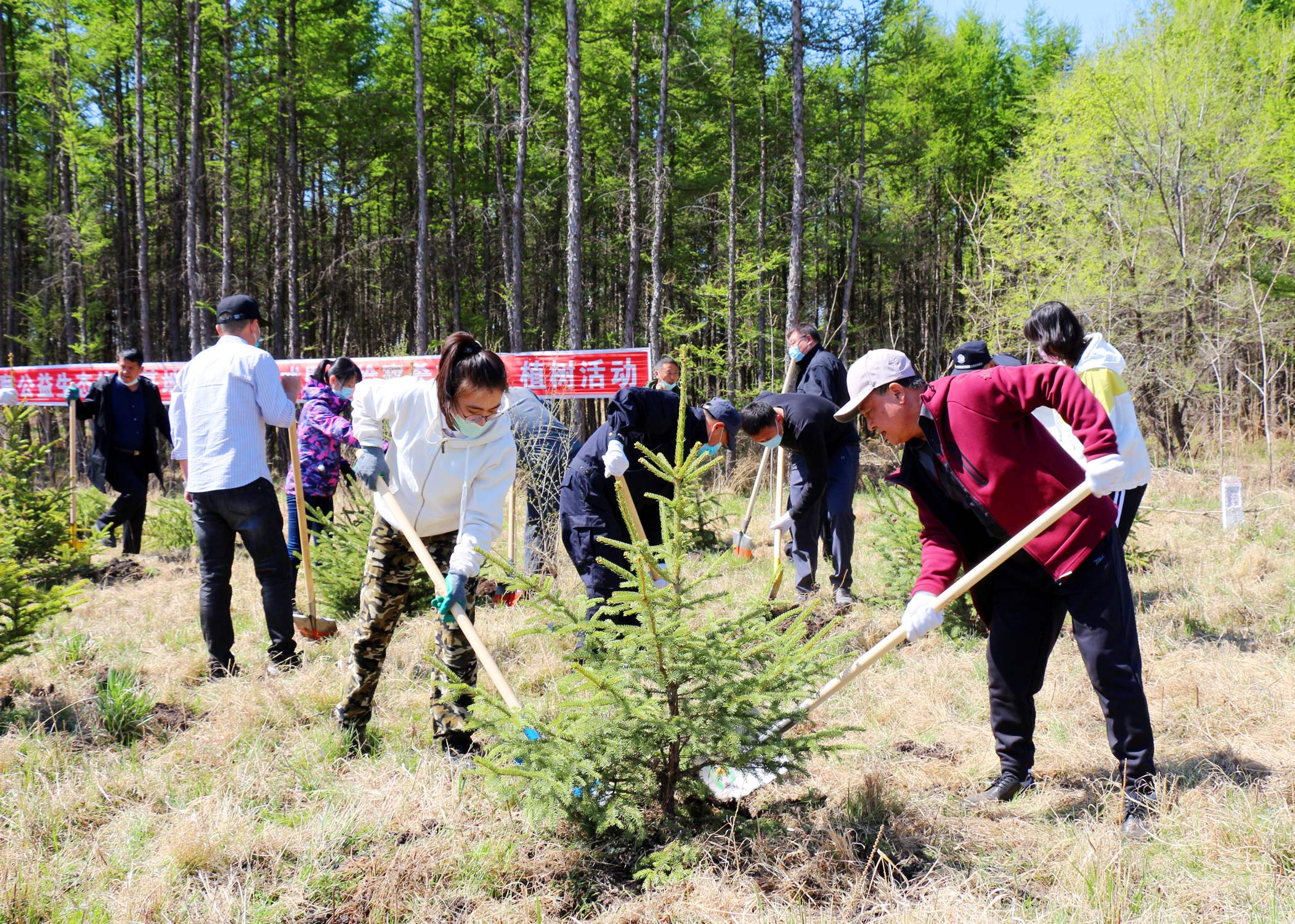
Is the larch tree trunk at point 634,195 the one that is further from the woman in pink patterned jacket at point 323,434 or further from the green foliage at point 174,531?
the woman in pink patterned jacket at point 323,434

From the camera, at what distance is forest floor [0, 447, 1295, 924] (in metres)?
2.21

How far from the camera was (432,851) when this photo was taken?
2.45m

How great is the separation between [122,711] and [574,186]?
35.9 ft

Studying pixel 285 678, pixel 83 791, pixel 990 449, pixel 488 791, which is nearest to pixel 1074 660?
pixel 990 449

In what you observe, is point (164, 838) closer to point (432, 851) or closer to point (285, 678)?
point (432, 851)

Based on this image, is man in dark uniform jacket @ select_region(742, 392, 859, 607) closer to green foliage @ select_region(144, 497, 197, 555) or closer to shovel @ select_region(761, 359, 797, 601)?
shovel @ select_region(761, 359, 797, 601)

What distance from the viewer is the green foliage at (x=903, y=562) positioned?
15.2 feet

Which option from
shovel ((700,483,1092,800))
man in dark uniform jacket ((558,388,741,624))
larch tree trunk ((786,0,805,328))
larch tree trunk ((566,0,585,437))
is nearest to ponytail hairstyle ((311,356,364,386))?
man in dark uniform jacket ((558,388,741,624))

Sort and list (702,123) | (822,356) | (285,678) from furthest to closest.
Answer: (702,123), (822,356), (285,678)

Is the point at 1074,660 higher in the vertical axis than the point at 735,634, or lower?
lower

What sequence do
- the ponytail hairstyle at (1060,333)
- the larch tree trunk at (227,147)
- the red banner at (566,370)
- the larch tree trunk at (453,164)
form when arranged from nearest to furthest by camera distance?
1. the ponytail hairstyle at (1060,333)
2. the red banner at (566,370)
3. the larch tree trunk at (227,147)
4. the larch tree trunk at (453,164)

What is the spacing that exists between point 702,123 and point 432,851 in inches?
791

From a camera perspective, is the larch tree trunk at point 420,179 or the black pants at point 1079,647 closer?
the black pants at point 1079,647

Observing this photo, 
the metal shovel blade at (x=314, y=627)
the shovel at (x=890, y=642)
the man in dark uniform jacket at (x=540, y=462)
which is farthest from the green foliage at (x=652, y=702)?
the man in dark uniform jacket at (x=540, y=462)
